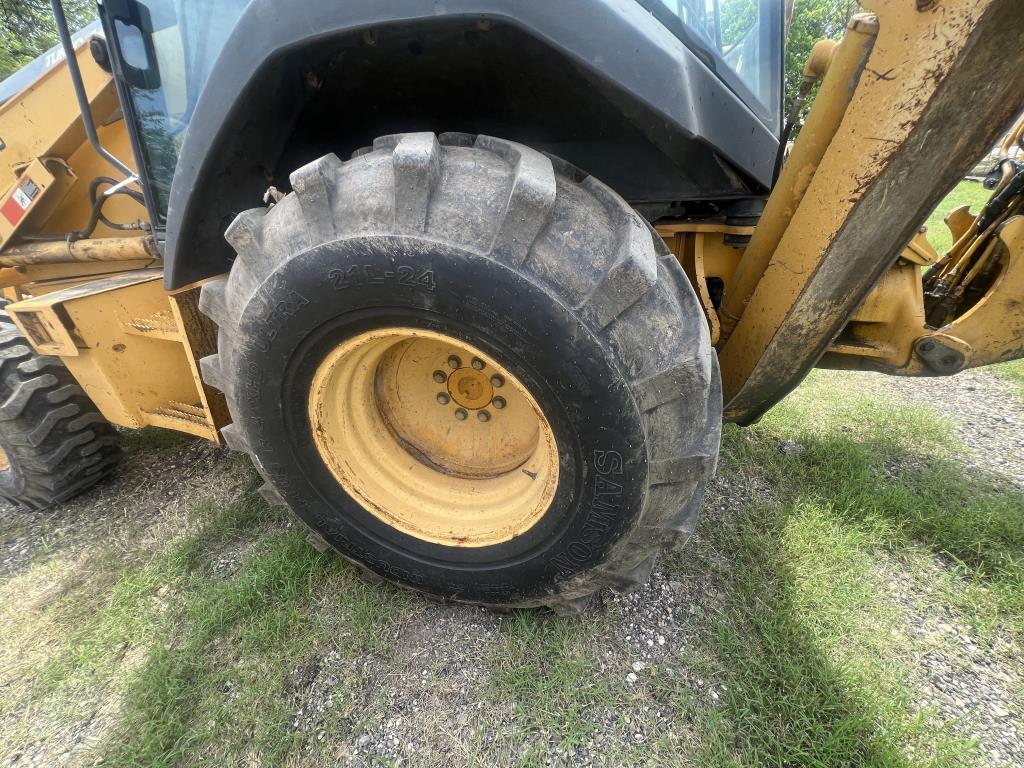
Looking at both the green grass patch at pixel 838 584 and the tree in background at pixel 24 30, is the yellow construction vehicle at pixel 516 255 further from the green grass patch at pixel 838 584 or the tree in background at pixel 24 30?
the tree in background at pixel 24 30

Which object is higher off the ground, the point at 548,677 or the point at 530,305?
the point at 530,305

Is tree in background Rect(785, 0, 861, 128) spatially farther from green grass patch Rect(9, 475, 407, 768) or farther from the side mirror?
green grass patch Rect(9, 475, 407, 768)

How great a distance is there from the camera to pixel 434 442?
1.81 m

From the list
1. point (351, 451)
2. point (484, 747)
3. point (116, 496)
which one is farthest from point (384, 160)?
point (116, 496)

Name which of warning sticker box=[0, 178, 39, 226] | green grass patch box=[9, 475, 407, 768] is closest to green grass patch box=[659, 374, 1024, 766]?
green grass patch box=[9, 475, 407, 768]

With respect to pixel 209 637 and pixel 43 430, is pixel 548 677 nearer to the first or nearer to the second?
pixel 209 637

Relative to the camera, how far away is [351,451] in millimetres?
1648

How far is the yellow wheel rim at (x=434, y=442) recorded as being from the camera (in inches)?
61.4

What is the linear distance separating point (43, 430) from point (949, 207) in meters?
11.3

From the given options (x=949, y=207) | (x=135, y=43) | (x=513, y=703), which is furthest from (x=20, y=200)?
(x=949, y=207)

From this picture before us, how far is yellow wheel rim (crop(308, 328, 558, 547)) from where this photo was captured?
61.4 inches

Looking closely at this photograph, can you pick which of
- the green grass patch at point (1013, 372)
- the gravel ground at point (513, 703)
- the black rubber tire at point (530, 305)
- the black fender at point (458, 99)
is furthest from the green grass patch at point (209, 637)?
the green grass patch at point (1013, 372)

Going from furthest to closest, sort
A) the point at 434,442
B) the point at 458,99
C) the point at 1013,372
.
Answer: the point at 1013,372 → the point at 434,442 → the point at 458,99

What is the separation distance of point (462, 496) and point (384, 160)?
41.0 inches
